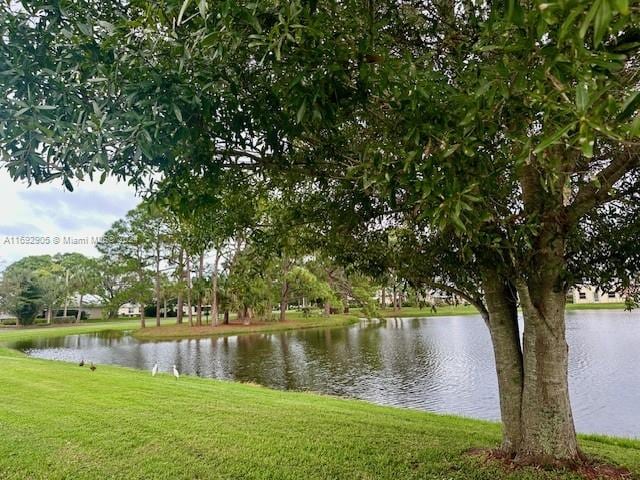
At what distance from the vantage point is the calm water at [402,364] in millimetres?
11312

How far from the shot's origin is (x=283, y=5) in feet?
6.26

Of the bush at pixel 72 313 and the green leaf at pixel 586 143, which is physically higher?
the green leaf at pixel 586 143

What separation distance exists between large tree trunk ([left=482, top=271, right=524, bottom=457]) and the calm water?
5.81 meters

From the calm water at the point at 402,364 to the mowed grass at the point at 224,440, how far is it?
10.3 ft

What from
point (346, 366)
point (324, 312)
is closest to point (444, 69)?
point (346, 366)

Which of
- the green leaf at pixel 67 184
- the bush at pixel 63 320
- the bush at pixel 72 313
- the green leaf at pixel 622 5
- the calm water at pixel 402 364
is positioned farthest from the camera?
the bush at pixel 72 313

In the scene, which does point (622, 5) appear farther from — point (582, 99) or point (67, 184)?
point (67, 184)

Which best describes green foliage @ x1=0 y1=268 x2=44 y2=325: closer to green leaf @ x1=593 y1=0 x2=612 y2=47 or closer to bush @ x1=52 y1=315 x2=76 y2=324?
bush @ x1=52 y1=315 x2=76 y2=324

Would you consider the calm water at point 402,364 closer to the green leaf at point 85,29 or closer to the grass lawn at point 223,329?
the grass lawn at point 223,329

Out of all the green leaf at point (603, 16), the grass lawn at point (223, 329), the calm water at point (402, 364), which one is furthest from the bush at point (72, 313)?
the green leaf at point (603, 16)

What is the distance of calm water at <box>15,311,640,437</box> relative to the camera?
11312mm

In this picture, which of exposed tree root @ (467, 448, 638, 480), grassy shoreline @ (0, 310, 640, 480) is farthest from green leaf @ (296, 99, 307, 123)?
exposed tree root @ (467, 448, 638, 480)

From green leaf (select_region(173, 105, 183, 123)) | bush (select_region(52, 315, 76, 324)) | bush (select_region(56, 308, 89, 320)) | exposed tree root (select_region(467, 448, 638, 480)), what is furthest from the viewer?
bush (select_region(56, 308, 89, 320))

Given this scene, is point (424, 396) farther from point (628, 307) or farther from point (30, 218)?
point (30, 218)
